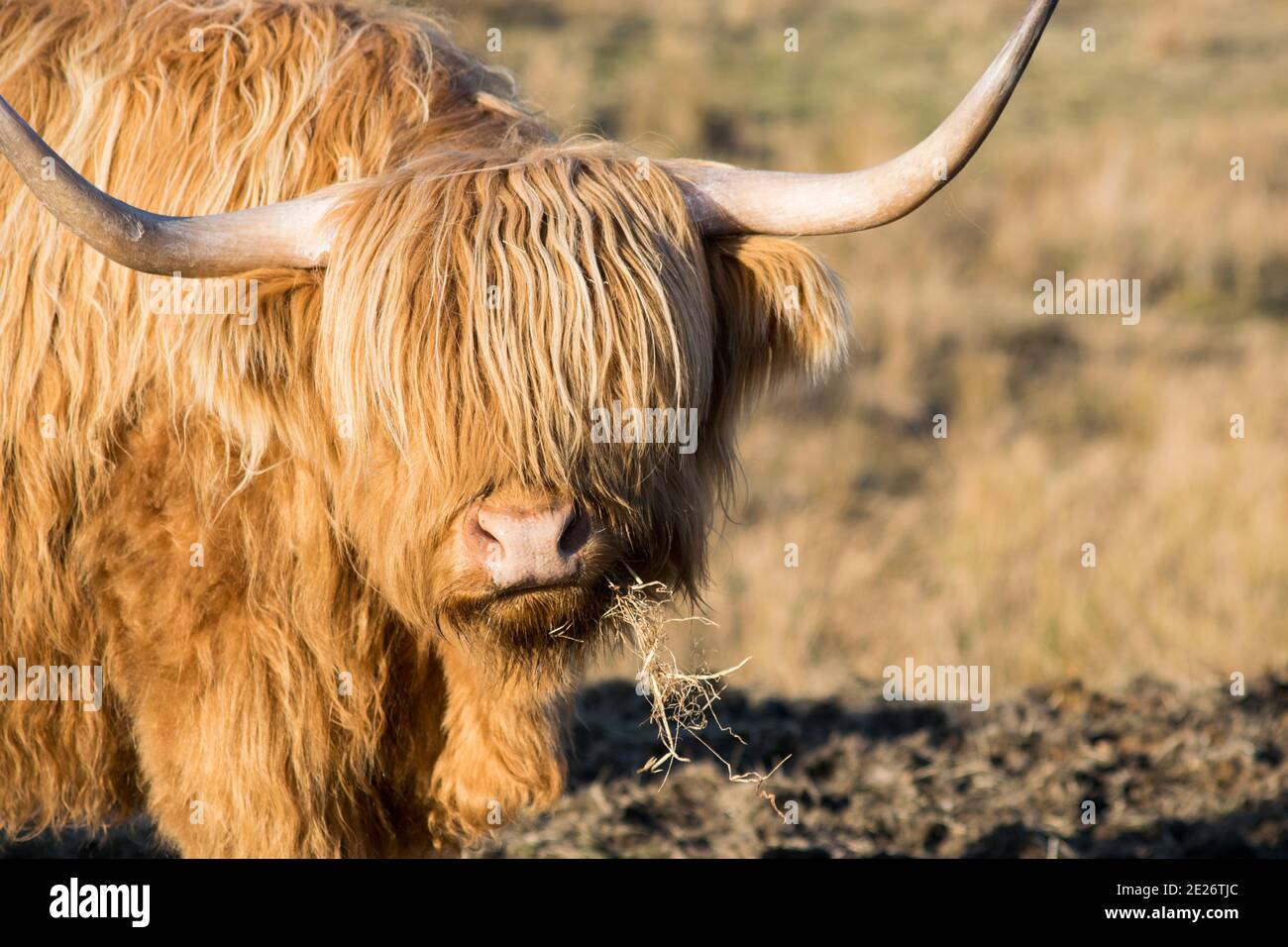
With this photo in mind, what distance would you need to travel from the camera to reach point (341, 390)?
2.68 meters

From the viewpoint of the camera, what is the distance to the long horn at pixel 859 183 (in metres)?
2.51

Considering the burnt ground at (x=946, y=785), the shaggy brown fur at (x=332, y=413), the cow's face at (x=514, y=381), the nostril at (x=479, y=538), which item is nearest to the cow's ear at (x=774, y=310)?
the shaggy brown fur at (x=332, y=413)

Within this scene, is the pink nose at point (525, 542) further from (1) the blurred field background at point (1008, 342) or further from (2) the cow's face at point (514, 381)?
(1) the blurred field background at point (1008, 342)

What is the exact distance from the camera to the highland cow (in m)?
2.61

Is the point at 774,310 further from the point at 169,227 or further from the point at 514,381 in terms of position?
the point at 169,227

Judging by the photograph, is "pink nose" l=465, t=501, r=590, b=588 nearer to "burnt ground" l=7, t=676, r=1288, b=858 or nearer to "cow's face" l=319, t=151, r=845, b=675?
"cow's face" l=319, t=151, r=845, b=675

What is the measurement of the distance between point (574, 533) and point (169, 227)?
2.90ft

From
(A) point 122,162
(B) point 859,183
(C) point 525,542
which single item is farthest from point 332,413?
(B) point 859,183

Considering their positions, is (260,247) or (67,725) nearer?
(260,247)

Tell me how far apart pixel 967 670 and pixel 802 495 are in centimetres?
267

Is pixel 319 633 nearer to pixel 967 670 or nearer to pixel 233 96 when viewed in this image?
pixel 233 96

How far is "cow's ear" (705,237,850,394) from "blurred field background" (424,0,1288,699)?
2.01ft

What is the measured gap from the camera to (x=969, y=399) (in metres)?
9.47
